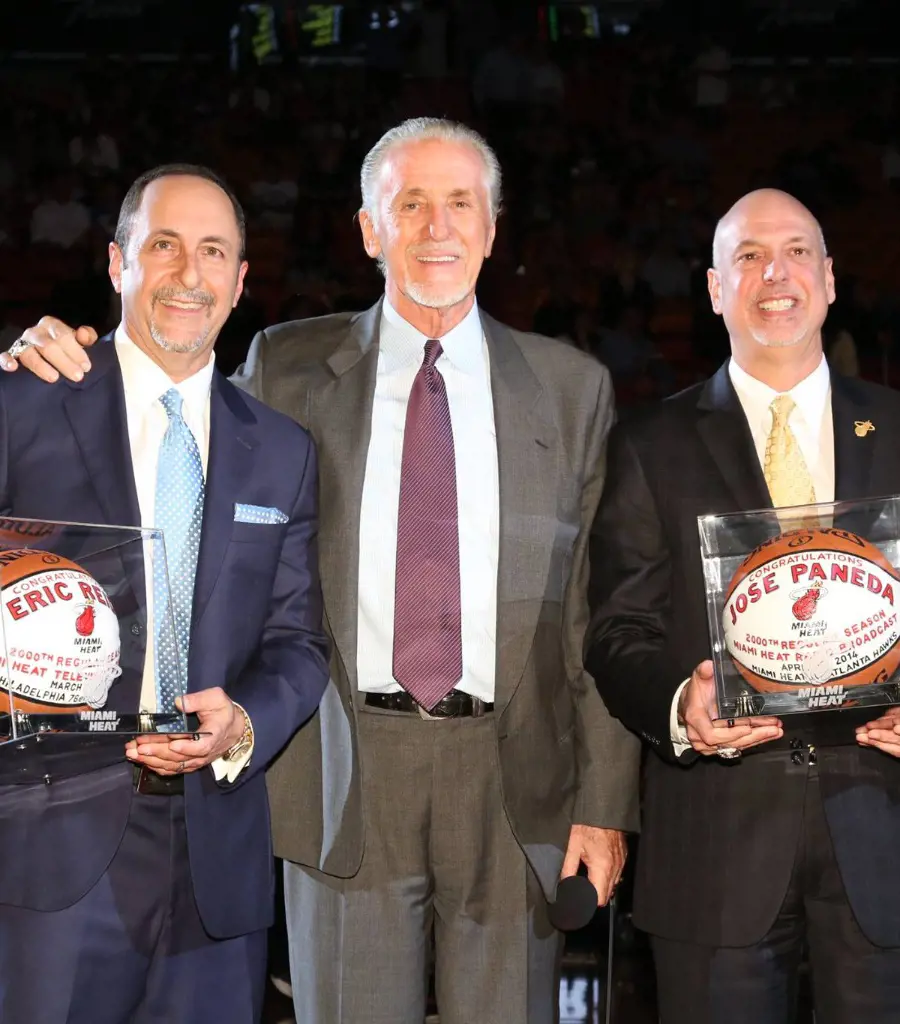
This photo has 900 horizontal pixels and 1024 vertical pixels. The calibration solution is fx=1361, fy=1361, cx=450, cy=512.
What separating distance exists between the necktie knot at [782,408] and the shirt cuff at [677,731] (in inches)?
18.3

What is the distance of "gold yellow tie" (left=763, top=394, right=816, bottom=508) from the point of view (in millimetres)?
2176

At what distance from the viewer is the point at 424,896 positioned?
2.23 meters

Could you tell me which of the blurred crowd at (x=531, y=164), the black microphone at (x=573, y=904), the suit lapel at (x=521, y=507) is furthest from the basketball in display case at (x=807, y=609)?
the blurred crowd at (x=531, y=164)

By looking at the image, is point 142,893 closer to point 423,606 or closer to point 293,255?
point 423,606

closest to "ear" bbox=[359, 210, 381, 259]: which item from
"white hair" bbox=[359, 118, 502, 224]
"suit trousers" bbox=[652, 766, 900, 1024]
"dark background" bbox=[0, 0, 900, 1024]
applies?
"white hair" bbox=[359, 118, 502, 224]

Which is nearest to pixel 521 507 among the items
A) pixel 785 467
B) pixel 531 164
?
pixel 785 467

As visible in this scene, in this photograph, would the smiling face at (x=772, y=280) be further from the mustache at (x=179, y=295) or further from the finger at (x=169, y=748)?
the finger at (x=169, y=748)

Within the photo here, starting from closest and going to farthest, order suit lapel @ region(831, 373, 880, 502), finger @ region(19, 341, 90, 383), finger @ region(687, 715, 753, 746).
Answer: finger @ region(687, 715, 753, 746)
finger @ region(19, 341, 90, 383)
suit lapel @ region(831, 373, 880, 502)

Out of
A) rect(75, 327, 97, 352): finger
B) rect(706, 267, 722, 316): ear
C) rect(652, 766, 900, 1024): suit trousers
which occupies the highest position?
rect(706, 267, 722, 316): ear

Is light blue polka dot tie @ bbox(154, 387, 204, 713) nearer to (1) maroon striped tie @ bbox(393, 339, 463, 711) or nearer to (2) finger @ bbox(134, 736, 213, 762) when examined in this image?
(2) finger @ bbox(134, 736, 213, 762)

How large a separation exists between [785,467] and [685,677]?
0.38 m

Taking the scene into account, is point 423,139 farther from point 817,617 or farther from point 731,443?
point 817,617

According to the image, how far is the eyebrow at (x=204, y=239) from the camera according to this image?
86.3 inches

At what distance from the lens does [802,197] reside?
6809mm
